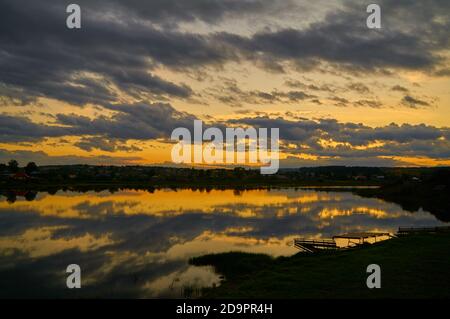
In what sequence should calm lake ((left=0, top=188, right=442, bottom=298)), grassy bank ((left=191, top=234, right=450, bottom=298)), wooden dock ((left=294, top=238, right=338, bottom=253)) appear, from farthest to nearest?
wooden dock ((left=294, top=238, right=338, bottom=253))
calm lake ((left=0, top=188, right=442, bottom=298))
grassy bank ((left=191, top=234, right=450, bottom=298))

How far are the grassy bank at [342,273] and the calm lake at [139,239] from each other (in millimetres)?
3381

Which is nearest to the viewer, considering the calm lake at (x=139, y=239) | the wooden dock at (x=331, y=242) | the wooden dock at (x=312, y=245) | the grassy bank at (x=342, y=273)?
the grassy bank at (x=342, y=273)

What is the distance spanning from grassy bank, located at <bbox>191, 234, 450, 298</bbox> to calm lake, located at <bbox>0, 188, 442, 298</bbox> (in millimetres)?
3381

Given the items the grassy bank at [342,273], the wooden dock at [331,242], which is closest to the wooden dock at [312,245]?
the wooden dock at [331,242]

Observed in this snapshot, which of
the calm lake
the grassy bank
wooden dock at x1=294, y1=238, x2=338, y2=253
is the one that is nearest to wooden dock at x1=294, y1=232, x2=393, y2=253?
wooden dock at x1=294, y1=238, x2=338, y2=253

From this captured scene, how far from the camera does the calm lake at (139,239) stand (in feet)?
94.2

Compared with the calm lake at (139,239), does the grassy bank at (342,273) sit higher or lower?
higher

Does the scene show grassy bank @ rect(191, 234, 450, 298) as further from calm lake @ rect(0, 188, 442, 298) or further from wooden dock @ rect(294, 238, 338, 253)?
wooden dock @ rect(294, 238, 338, 253)

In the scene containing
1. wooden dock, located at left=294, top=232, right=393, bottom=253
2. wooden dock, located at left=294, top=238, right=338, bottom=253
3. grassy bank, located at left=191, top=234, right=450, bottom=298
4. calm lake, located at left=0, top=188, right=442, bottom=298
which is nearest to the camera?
grassy bank, located at left=191, top=234, right=450, bottom=298

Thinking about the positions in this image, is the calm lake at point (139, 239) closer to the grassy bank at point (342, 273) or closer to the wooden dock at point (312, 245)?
the wooden dock at point (312, 245)

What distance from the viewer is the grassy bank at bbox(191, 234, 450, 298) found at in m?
21.1

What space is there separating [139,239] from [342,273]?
92.7 feet

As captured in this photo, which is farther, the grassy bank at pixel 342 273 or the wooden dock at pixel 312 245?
the wooden dock at pixel 312 245
